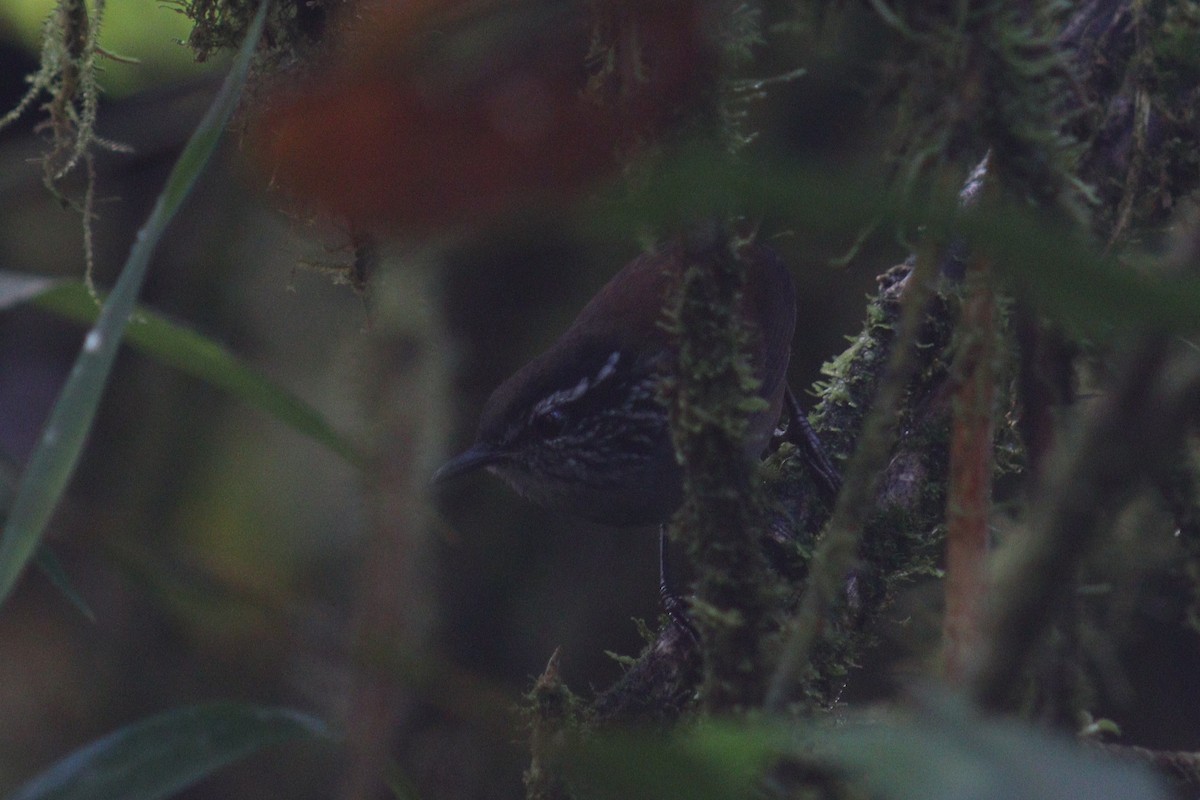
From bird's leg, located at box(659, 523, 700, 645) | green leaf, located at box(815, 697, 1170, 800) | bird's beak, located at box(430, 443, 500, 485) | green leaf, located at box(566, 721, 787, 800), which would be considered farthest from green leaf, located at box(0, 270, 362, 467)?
bird's beak, located at box(430, 443, 500, 485)

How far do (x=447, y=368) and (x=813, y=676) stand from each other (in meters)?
1.00

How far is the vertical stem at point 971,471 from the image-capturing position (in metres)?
1.07

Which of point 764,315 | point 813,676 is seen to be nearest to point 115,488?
point 764,315

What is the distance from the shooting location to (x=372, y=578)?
983 mm

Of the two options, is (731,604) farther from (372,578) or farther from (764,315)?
(764,315)

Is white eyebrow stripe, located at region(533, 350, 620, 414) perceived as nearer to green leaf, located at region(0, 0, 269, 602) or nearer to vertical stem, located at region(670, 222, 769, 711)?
vertical stem, located at region(670, 222, 769, 711)

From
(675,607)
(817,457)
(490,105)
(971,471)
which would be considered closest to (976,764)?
(971,471)

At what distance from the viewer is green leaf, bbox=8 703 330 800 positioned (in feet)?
3.56

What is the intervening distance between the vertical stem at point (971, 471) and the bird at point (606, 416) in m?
1.55

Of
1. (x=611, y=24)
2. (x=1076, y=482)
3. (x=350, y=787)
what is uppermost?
(x=611, y=24)

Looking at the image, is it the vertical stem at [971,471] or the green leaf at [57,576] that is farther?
the green leaf at [57,576]

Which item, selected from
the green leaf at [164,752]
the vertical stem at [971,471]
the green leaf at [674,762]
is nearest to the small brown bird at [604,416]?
the vertical stem at [971,471]

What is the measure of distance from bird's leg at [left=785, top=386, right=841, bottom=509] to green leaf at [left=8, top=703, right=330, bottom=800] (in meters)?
1.59

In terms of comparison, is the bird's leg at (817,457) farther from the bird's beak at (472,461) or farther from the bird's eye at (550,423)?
the bird's beak at (472,461)
